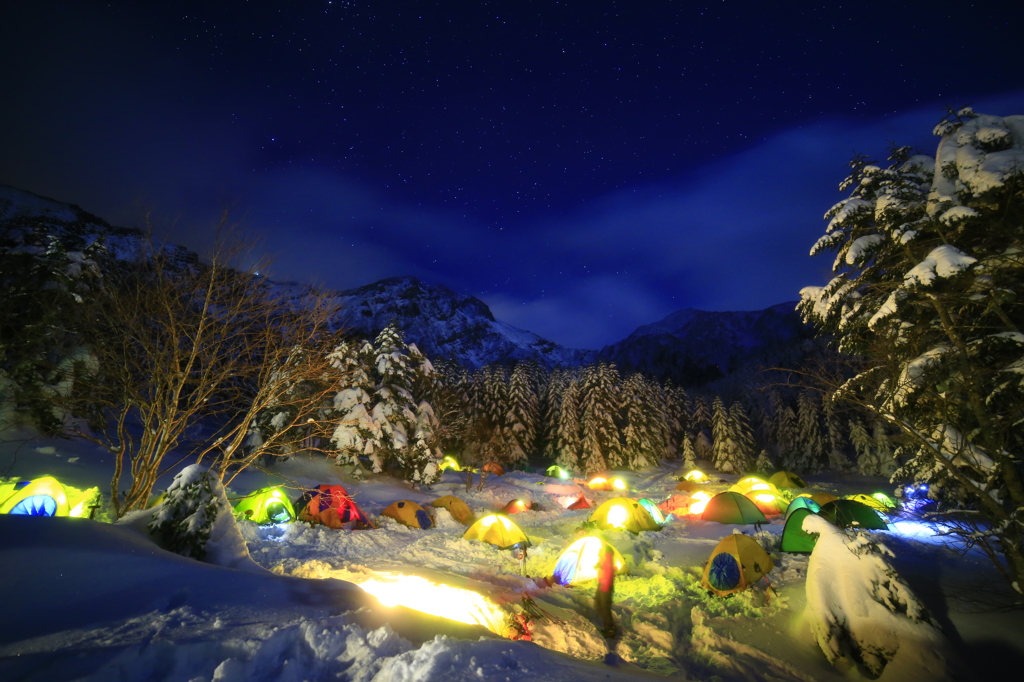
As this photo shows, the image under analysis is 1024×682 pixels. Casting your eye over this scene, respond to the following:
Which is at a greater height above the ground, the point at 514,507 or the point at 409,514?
the point at 409,514

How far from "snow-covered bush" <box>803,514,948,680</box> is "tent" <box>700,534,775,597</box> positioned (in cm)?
174

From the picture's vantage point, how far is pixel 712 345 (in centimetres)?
12606

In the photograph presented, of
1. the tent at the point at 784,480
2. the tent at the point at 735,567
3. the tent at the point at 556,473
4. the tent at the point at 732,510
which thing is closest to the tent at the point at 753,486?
the tent at the point at 732,510

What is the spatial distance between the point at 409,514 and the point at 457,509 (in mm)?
2425

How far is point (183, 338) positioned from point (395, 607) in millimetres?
5865

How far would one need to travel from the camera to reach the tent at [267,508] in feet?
42.1

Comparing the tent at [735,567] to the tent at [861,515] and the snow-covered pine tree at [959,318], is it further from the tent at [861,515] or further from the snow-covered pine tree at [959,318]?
the tent at [861,515]

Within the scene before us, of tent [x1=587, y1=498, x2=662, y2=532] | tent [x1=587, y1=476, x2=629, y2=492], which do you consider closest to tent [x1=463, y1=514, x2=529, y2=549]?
tent [x1=587, y1=498, x2=662, y2=532]

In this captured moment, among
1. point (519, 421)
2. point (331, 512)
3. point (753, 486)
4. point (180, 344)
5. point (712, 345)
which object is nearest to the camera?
point (180, 344)

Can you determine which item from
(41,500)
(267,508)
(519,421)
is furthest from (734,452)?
(41,500)

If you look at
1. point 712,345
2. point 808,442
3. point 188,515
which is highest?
point 712,345

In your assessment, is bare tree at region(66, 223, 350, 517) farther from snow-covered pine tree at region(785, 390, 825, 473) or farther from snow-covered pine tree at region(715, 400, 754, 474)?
snow-covered pine tree at region(785, 390, 825, 473)

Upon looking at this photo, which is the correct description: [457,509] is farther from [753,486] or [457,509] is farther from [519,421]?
[519,421]

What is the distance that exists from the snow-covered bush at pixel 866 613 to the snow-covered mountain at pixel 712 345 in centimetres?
10232
